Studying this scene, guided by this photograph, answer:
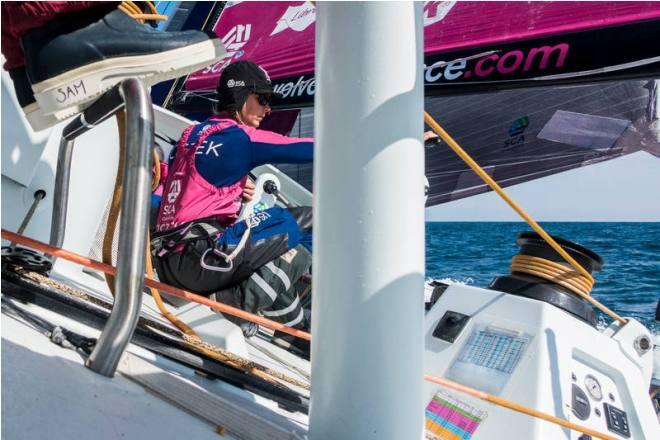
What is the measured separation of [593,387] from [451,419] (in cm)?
38

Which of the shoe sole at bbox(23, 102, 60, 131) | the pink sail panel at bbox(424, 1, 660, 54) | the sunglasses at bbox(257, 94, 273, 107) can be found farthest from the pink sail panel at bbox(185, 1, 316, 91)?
the shoe sole at bbox(23, 102, 60, 131)

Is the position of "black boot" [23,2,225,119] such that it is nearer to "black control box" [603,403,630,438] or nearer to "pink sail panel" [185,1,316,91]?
"black control box" [603,403,630,438]

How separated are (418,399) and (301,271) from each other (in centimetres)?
138

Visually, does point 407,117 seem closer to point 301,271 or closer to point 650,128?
point 301,271

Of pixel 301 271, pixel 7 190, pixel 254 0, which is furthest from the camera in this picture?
pixel 254 0

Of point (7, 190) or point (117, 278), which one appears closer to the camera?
point (117, 278)

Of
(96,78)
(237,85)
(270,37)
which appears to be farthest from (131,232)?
(270,37)

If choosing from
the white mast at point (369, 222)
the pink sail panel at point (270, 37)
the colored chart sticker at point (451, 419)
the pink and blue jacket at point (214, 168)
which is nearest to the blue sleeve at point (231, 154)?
the pink and blue jacket at point (214, 168)

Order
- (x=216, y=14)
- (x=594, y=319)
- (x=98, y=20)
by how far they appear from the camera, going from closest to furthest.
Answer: (x=98, y=20), (x=594, y=319), (x=216, y=14)

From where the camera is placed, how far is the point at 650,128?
623 centimetres

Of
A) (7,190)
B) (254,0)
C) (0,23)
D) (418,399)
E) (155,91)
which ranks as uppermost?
(254,0)

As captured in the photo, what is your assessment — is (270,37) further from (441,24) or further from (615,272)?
(615,272)

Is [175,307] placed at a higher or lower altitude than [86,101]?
lower

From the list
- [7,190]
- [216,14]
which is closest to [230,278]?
[7,190]
